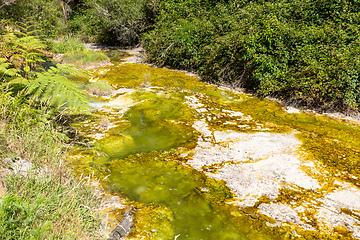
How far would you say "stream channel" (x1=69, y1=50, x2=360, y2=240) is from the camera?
10.1 ft

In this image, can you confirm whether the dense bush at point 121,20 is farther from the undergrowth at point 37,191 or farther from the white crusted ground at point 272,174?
the undergrowth at point 37,191

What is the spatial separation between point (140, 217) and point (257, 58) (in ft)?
18.3

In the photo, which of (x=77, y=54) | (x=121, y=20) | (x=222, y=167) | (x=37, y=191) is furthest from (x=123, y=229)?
(x=121, y=20)

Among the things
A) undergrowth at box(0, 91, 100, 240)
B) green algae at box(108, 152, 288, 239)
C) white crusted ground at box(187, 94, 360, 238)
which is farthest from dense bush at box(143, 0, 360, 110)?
undergrowth at box(0, 91, 100, 240)

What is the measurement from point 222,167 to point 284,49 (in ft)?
14.4

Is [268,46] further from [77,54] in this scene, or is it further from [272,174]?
[77,54]

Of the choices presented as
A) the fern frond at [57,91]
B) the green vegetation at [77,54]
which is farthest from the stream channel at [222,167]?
the green vegetation at [77,54]

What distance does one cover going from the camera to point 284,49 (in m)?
6.96

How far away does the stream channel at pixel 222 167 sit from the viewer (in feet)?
10.1

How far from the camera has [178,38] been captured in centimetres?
973

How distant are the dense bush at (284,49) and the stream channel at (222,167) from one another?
673mm

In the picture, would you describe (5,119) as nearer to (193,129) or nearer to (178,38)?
(193,129)

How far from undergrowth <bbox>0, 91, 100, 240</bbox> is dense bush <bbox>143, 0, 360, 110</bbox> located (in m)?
5.56

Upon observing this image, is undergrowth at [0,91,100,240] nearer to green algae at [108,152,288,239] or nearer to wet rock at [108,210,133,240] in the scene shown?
wet rock at [108,210,133,240]
